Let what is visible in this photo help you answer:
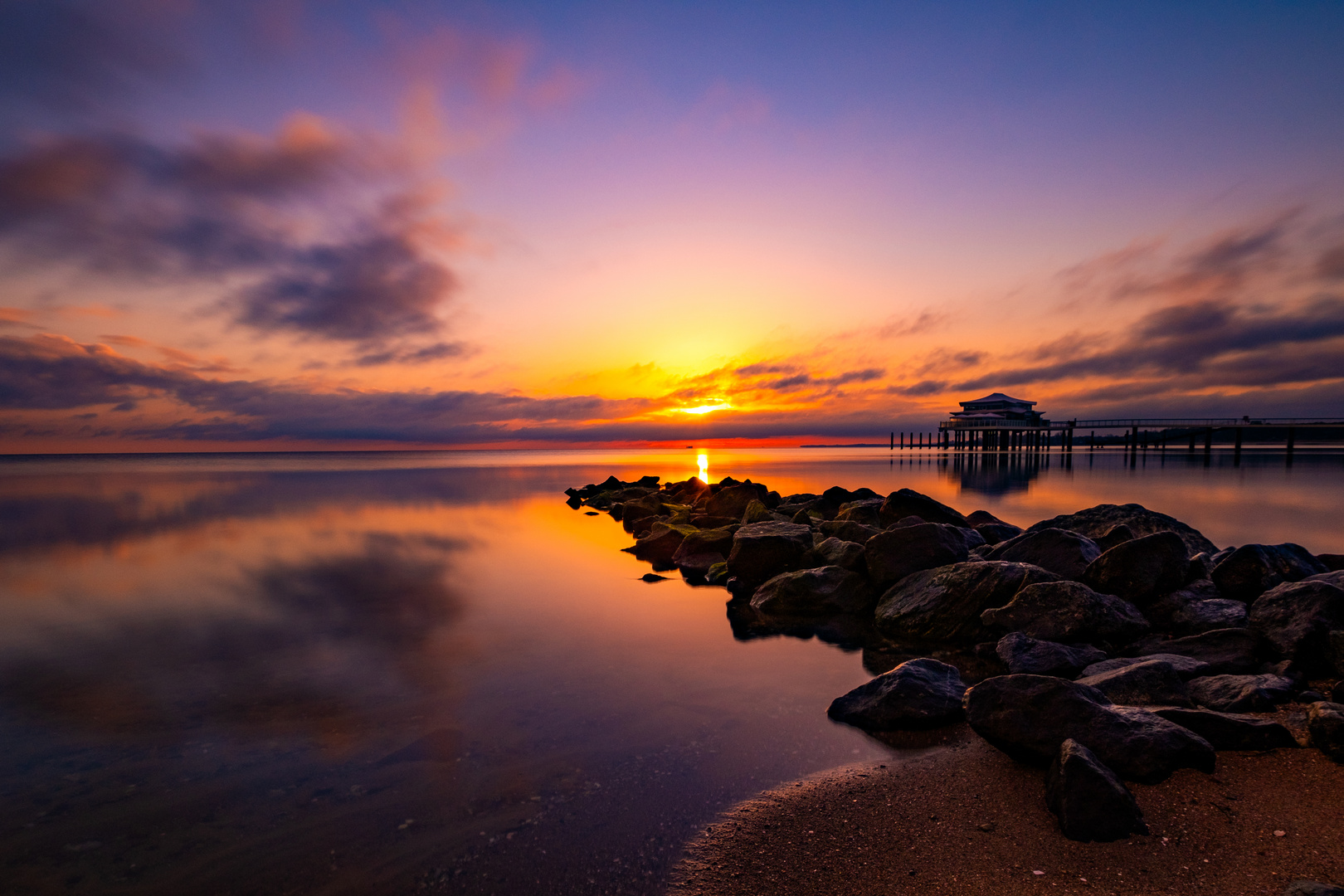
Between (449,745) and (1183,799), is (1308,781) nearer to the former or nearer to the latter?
(1183,799)

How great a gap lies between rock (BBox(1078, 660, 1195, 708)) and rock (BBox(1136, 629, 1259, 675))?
40.1 inches

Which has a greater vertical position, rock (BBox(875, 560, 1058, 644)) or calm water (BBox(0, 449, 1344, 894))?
rock (BBox(875, 560, 1058, 644))

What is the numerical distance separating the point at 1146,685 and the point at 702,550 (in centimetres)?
1023

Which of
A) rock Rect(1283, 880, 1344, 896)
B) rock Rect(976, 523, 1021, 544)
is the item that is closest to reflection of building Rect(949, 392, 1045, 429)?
rock Rect(976, 523, 1021, 544)

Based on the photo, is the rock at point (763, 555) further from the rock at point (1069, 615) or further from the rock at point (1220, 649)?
the rock at point (1220, 649)

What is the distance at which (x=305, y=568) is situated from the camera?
1541cm

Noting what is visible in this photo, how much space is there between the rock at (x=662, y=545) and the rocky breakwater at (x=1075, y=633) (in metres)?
1.65

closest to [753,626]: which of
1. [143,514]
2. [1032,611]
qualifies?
[1032,611]

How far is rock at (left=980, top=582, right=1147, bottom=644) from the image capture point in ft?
24.3

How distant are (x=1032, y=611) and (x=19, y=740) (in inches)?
429

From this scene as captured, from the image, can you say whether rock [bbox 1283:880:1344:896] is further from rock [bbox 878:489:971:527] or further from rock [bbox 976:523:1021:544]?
rock [bbox 976:523:1021:544]

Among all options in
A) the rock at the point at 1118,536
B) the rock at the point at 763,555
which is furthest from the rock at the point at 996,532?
the rock at the point at 763,555

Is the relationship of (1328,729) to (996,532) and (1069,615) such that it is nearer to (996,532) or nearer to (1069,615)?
(1069,615)

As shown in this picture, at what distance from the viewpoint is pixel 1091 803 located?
3.83 m
